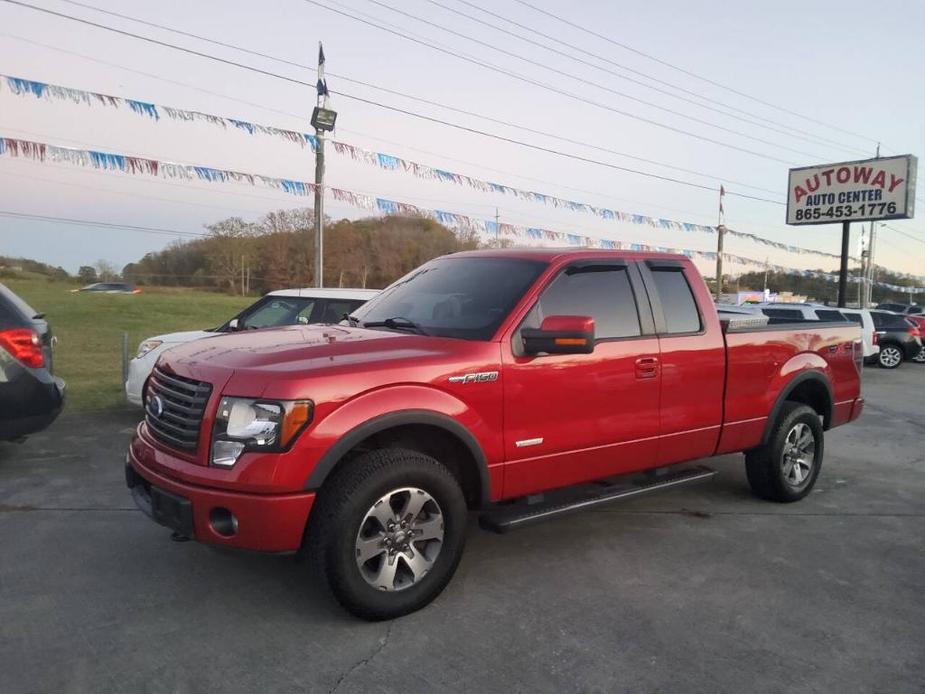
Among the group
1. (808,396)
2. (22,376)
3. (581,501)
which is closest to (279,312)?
(22,376)

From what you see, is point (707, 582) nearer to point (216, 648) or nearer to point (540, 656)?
point (540, 656)

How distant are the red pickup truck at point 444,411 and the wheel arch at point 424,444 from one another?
10 mm

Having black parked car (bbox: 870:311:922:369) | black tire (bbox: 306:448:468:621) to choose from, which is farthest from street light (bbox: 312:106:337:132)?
black parked car (bbox: 870:311:922:369)

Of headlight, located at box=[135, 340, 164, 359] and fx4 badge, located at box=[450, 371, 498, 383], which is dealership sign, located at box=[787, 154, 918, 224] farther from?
fx4 badge, located at box=[450, 371, 498, 383]

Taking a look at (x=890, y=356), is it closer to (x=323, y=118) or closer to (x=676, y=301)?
(x=323, y=118)

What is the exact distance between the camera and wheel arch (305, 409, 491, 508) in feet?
11.1

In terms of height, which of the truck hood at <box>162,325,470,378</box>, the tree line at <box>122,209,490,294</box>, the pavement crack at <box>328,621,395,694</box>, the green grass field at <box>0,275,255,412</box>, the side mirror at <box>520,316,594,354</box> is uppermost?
the tree line at <box>122,209,490,294</box>

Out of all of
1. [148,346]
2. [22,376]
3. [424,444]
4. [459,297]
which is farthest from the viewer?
[148,346]

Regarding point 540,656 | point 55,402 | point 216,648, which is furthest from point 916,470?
point 55,402

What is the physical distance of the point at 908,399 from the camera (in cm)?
1248

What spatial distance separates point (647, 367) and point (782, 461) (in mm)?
1825

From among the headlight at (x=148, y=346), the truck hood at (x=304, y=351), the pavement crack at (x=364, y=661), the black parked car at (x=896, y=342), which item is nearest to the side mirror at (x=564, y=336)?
the truck hood at (x=304, y=351)

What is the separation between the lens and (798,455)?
5812mm

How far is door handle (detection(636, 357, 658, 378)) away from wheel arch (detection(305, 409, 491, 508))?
4.15ft
